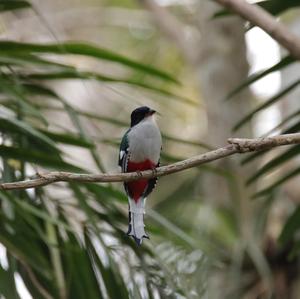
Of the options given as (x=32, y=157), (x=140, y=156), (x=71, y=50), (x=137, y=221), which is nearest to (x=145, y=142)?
(x=140, y=156)

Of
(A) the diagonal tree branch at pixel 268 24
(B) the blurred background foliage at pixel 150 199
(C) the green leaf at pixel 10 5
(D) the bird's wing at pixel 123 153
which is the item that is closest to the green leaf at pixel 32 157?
(B) the blurred background foliage at pixel 150 199

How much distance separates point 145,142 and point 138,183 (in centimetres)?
13

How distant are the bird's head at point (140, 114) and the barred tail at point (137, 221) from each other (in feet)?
0.98

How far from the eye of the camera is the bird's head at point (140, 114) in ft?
8.52

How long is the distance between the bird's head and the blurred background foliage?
230 millimetres

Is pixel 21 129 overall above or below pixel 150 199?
above

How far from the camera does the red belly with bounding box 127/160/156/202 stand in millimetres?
2426

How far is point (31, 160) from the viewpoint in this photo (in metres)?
2.67

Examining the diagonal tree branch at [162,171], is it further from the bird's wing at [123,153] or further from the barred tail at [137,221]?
the bird's wing at [123,153]

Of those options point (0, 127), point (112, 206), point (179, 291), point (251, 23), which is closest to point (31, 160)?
point (0, 127)

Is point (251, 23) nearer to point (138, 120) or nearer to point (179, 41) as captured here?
point (138, 120)

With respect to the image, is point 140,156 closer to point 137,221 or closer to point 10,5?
point 137,221

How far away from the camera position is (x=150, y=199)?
22.5ft

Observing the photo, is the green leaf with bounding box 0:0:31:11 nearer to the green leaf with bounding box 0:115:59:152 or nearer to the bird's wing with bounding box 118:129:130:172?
the green leaf with bounding box 0:115:59:152
